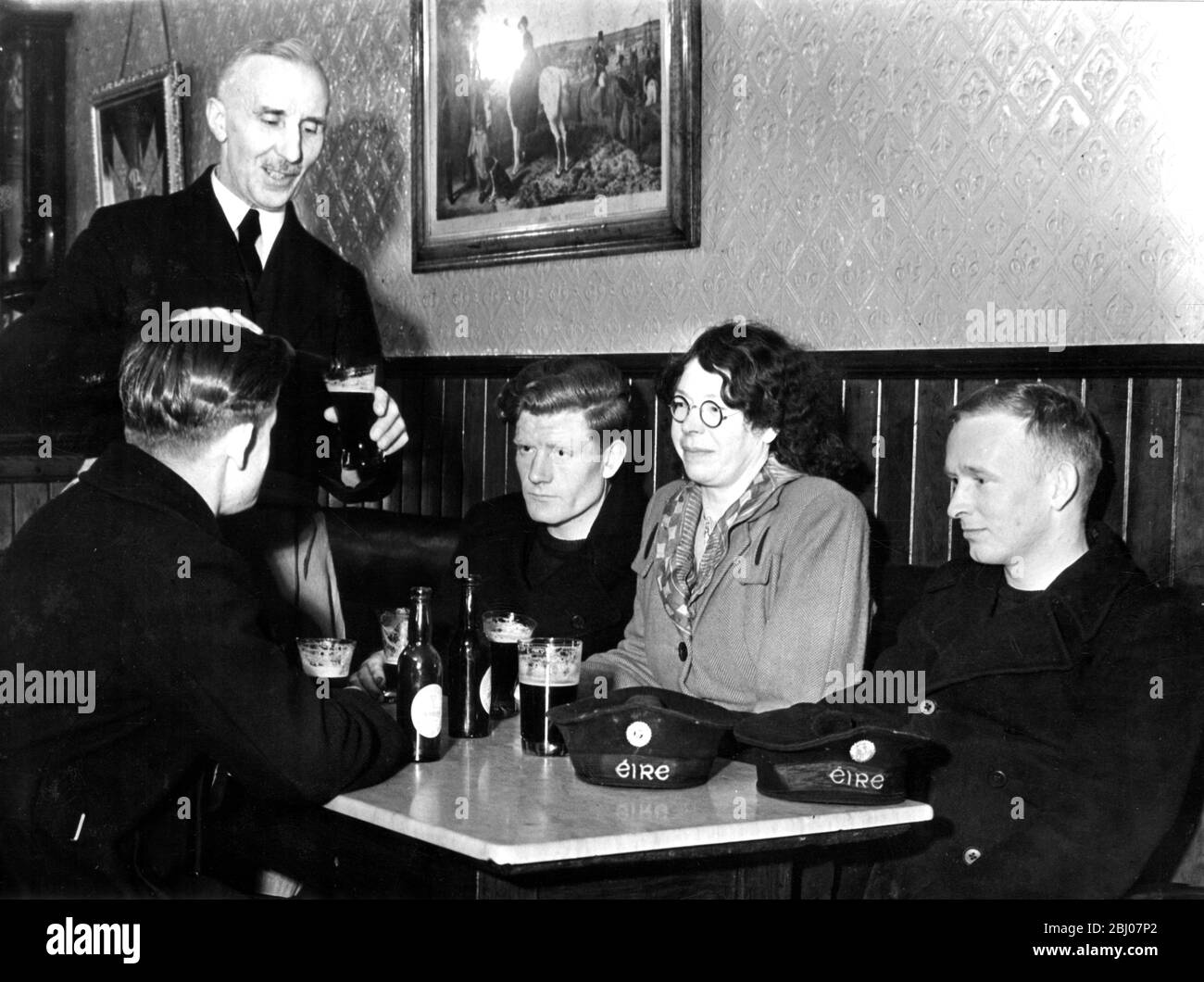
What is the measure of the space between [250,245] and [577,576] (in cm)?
128

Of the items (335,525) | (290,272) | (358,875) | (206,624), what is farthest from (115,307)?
(358,875)

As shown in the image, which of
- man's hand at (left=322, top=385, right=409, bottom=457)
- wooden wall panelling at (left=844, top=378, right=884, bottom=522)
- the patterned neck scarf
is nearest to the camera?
the patterned neck scarf

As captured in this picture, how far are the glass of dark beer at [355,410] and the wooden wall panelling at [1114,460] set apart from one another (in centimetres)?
162

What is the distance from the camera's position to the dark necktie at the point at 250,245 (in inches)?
140

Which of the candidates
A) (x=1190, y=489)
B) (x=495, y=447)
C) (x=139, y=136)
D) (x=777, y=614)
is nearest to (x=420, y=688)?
(x=777, y=614)

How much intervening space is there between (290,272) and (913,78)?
1.70m

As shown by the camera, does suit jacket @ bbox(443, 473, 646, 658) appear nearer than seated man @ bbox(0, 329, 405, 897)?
No

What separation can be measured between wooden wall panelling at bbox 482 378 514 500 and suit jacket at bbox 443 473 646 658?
0.76 metres

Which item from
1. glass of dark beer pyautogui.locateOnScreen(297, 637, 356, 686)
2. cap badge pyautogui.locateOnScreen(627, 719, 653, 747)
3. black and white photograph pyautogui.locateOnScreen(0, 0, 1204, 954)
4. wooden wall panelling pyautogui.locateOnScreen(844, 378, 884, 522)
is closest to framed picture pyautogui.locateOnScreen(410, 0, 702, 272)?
black and white photograph pyautogui.locateOnScreen(0, 0, 1204, 954)

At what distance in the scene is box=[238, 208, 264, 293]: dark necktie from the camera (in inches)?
140

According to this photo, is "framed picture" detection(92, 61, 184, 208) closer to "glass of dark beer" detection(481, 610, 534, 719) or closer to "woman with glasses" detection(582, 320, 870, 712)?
"woman with glasses" detection(582, 320, 870, 712)
